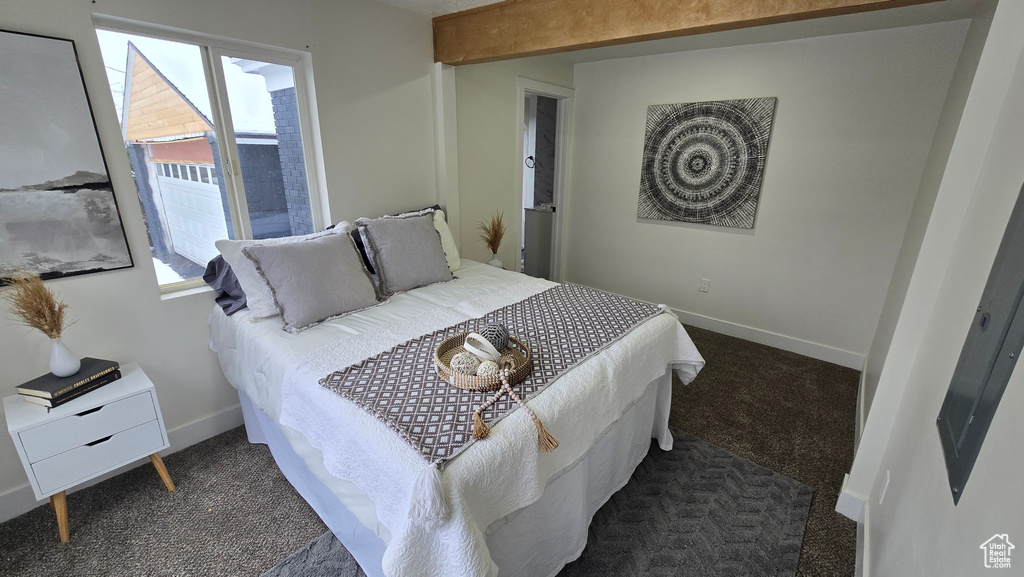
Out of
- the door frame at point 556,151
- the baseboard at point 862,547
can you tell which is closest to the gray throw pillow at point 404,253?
the door frame at point 556,151

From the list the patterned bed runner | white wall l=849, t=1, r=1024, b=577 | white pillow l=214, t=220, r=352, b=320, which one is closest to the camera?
white wall l=849, t=1, r=1024, b=577

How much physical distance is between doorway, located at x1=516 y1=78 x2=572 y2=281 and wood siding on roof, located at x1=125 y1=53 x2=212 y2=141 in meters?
2.57

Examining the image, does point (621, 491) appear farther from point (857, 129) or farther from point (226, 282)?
point (857, 129)

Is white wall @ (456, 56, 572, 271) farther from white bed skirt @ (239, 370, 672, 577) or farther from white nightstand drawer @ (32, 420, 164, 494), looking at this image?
white nightstand drawer @ (32, 420, 164, 494)

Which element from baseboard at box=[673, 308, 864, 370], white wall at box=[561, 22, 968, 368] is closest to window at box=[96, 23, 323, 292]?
white wall at box=[561, 22, 968, 368]

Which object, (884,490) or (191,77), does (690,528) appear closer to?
(884,490)

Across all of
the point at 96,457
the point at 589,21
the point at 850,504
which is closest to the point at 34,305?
the point at 96,457

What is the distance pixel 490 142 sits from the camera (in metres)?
3.39

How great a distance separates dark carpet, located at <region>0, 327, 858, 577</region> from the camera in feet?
5.24

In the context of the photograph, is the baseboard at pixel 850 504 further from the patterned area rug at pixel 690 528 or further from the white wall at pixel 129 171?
the white wall at pixel 129 171

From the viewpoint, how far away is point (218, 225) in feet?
7.34

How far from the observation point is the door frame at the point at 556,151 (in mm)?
3537

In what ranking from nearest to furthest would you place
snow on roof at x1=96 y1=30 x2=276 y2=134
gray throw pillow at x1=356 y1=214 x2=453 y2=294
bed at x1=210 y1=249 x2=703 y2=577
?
1. bed at x1=210 y1=249 x2=703 y2=577
2. snow on roof at x1=96 y1=30 x2=276 y2=134
3. gray throw pillow at x1=356 y1=214 x2=453 y2=294

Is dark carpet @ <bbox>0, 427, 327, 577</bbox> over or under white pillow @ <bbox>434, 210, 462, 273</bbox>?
under
